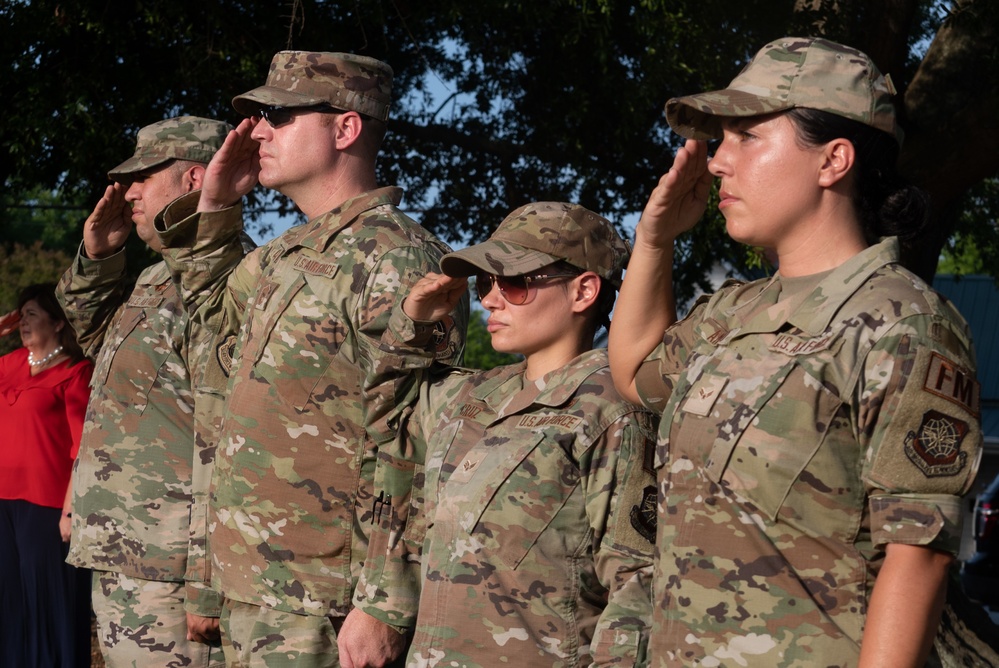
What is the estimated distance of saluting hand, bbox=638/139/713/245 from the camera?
2816 mm

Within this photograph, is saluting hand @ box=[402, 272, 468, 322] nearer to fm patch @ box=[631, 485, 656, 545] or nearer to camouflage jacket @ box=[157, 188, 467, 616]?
camouflage jacket @ box=[157, 188, 467, 616]

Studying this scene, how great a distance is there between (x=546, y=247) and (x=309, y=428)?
0.90 meters

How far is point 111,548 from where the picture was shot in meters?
4.71

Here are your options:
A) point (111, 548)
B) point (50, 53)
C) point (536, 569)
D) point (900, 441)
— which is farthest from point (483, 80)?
point (900, 441)

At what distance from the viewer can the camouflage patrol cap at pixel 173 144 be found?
5.05 metres

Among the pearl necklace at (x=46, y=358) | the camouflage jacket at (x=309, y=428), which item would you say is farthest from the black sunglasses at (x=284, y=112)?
the pearl necklace at (x=46, y=358)

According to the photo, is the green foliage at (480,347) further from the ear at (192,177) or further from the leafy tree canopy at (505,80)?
the ear at (192,177)

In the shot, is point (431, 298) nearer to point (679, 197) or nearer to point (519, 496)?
point (519, 496)

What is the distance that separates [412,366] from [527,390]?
390 millimetres

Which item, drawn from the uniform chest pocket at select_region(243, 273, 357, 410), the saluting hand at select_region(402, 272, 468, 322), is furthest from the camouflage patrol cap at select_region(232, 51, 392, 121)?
the saluting hand at select_region(402, 272, 468, 322)

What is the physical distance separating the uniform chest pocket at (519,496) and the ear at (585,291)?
443mm

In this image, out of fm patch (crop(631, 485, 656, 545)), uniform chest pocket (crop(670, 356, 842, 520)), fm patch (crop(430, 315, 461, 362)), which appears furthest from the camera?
fm patch (crop(430, 315, 461, 362))

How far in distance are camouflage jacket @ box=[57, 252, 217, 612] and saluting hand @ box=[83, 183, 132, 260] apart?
0.55 meters

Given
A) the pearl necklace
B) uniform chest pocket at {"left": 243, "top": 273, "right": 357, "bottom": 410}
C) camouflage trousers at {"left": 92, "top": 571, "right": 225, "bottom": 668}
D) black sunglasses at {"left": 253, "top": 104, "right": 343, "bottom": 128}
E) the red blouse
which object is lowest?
camouflage trousers at {"left": 92, "top": 571, "right": 225, "bottom": 668}
